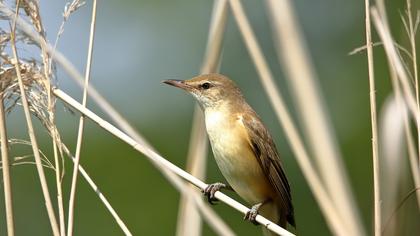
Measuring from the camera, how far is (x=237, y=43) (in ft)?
42.2

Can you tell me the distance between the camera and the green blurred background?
8.14m

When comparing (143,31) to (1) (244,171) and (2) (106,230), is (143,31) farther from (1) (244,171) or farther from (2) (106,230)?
(1) (244,171)

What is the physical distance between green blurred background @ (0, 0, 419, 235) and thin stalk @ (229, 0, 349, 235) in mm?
798

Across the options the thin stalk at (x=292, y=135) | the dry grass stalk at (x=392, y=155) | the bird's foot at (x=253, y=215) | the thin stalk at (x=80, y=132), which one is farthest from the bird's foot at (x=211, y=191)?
the thin stalk at (x=80, y=132)

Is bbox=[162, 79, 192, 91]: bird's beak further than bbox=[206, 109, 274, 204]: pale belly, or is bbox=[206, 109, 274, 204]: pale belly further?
bbox=[162, 79, 192, 91]: bird's beak

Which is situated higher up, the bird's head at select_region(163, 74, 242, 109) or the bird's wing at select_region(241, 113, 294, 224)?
the bird's head at select_region(163, 74, 242, 109)

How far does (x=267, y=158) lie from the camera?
12.8 feet

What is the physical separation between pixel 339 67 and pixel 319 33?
107 cm

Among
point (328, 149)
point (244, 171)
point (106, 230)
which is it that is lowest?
point (106, 230)

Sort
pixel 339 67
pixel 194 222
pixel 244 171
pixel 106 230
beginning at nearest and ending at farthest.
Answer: pixel 194 222 → pixel 244 171 → pixel 106 230 → pixel 339 67

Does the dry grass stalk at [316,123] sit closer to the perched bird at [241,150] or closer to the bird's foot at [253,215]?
the bird's foot at [253,215]

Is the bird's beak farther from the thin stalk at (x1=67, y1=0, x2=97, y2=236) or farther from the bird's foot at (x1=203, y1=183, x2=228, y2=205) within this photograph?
the thin stalk at (x1=67, y1=0, x2=97, y2=236)

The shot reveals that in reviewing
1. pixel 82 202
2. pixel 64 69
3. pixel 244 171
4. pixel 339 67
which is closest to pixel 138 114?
pixel 82 202

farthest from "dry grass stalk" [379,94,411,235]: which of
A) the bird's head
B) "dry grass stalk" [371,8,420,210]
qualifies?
the bird's head
